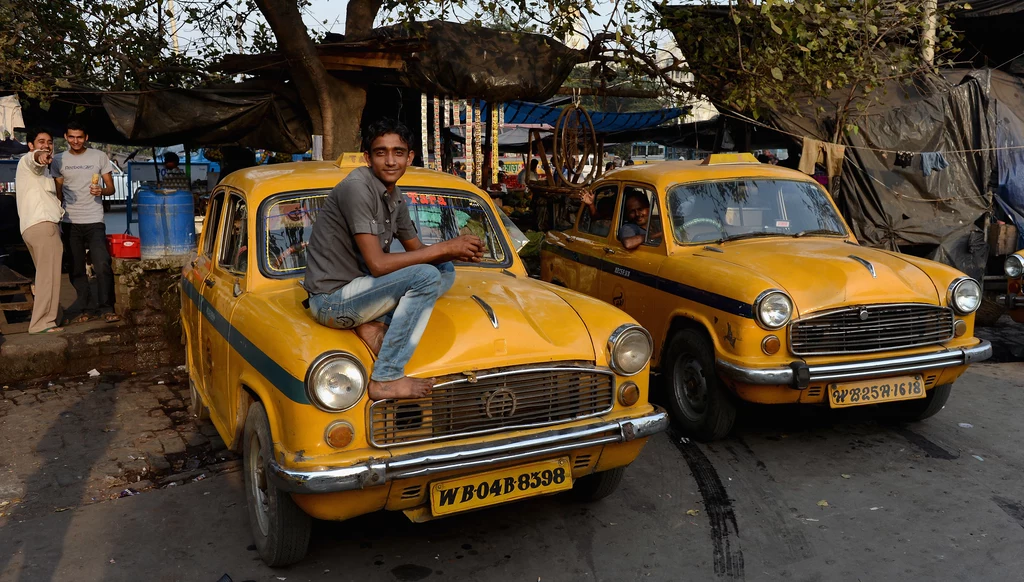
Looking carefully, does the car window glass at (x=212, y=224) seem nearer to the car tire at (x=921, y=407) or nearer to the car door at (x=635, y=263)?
the car door at (x=635, y=263)

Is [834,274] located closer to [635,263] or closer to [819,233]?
[819,233]

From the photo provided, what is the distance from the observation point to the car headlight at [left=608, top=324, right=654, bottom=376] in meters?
3.70

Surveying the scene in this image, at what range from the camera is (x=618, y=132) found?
1927 centimetres

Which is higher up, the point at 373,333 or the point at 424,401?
the point at 373,333

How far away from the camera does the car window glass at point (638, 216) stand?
604 centimetres

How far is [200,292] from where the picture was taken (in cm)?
500

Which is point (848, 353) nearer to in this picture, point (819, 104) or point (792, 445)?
point (792, 445)

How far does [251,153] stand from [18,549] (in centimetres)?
1210

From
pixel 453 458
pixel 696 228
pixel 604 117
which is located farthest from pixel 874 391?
pixel 604 117

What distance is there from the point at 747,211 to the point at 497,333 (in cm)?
327

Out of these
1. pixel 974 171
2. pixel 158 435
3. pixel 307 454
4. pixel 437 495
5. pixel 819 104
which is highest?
pixel 819 104

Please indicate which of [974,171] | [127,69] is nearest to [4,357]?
[127,69]

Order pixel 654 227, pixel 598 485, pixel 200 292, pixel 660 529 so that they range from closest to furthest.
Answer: pixel 660 529, pixel 598 485, pixel 200 292, pixel 654 227

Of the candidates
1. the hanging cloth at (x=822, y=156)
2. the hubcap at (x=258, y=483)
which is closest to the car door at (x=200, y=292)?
the hubcap at (x=258, y=483)
